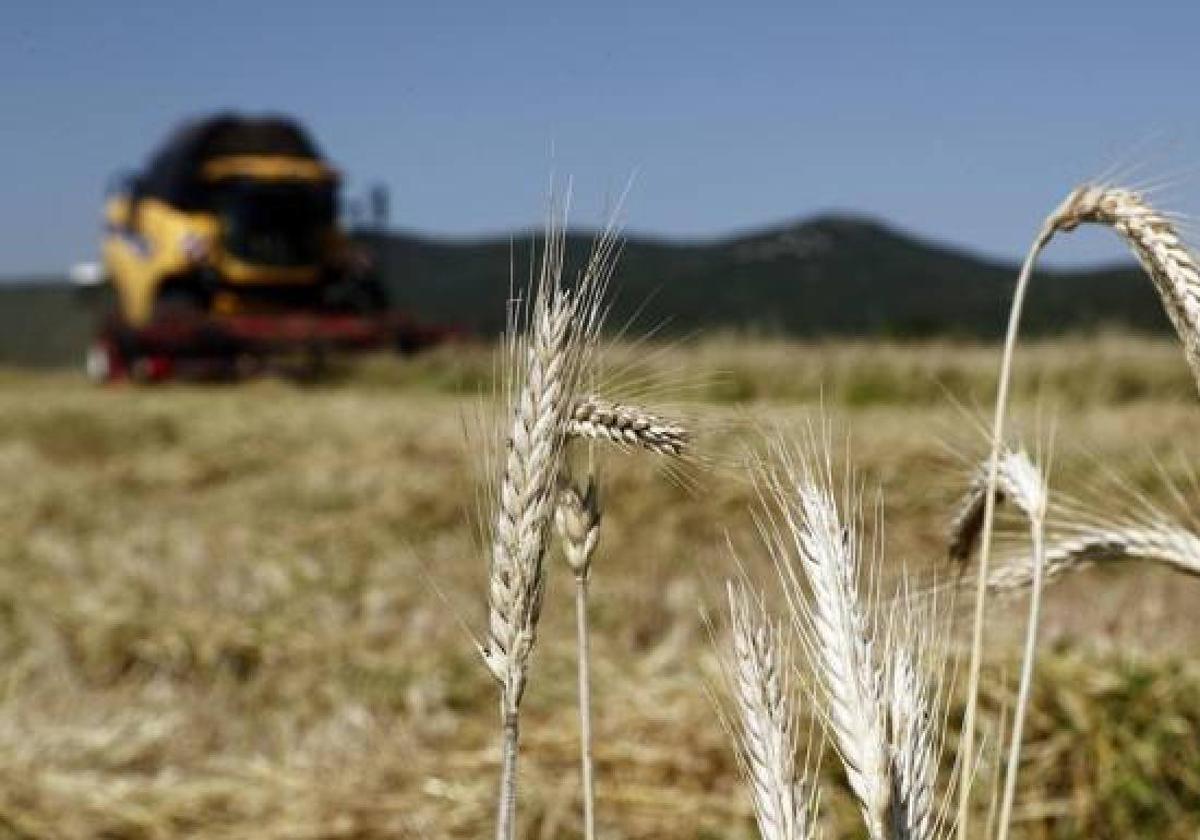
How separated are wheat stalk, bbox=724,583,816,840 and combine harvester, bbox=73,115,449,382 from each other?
57.2ft

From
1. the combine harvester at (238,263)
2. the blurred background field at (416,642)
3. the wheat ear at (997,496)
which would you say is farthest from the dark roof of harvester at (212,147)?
the wheat ear at (997,496)

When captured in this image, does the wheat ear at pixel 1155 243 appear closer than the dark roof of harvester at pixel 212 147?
Yes

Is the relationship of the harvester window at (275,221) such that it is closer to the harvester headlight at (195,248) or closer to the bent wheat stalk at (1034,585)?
the harvester headlight at (195,248)

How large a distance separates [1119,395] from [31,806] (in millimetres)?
10217

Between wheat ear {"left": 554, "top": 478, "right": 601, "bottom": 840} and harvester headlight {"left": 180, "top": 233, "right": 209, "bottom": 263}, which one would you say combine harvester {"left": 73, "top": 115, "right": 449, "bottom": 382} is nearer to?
harvester headlight {"left": 180, "top": 233, "right": 209, "bottom": 263}

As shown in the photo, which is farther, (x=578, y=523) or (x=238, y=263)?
(x=238, y=263)

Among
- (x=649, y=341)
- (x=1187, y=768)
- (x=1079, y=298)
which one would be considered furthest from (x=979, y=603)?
(x=1079, y=298)

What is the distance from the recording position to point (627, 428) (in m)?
1.06

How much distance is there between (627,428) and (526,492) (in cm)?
11

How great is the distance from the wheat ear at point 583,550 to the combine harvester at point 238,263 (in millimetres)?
17322

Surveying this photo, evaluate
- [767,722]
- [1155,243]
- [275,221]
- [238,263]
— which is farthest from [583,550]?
[275,221]

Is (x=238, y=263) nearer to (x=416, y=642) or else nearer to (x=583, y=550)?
(x=416, y=642)

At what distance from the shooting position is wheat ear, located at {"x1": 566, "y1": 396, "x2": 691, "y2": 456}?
1.04 metres

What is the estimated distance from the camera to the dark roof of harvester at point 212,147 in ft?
71.8
